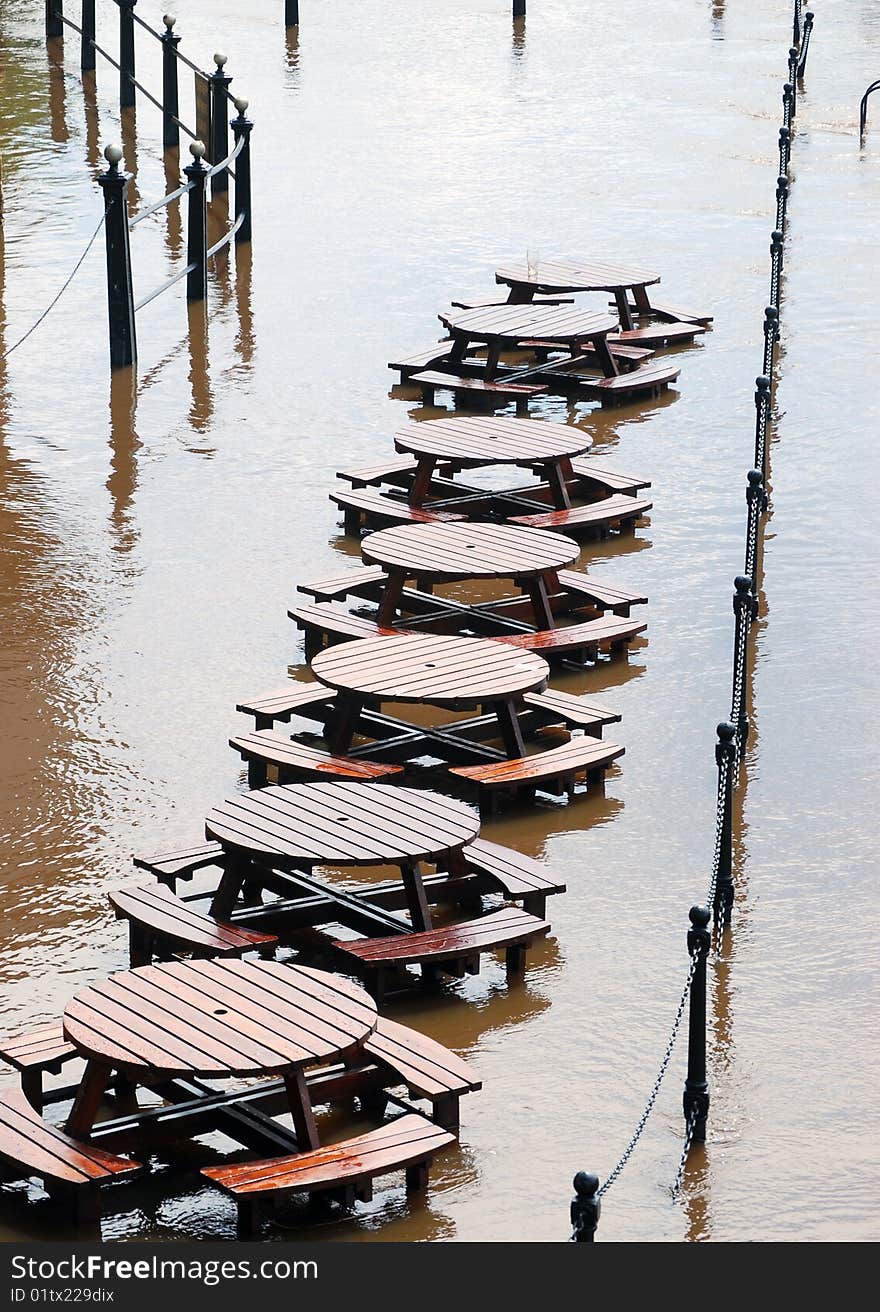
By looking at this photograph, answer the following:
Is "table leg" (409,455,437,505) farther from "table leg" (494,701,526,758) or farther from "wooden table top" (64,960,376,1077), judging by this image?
"wooden table top" (64,960,376,1077)

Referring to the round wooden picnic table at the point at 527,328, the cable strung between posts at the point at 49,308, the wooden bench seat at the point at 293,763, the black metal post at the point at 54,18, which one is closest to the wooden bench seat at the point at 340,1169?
the wooden bench seat at the point at 293,763

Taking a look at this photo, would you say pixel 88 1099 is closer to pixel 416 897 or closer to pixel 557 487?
pixel 416 897

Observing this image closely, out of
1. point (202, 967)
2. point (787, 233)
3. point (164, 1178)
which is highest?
point (787, 233)

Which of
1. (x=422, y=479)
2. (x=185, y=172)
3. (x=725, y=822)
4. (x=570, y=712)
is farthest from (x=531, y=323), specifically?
(x=725, y=822)

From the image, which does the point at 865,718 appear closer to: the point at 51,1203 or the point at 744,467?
the point at 744,467

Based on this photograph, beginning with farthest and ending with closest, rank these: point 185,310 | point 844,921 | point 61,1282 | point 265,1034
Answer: point 185,310
point 844,921
point 265,1034
point 61,1282

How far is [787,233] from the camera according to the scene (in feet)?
64.5

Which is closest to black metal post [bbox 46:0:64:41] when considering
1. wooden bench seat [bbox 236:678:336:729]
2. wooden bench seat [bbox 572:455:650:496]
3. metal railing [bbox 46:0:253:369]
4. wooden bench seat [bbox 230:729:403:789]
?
metal railing [bbox 46:0:253:369]

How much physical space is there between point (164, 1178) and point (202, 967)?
0.68 metres

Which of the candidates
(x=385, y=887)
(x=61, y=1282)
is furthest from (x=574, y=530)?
(x=61, y=1282)

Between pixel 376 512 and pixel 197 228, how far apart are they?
5969 mm

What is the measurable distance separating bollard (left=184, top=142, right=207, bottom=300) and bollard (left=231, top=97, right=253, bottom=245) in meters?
1.29

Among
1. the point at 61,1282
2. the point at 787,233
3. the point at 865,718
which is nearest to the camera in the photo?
the point at 61,1282

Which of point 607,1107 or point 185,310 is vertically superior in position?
point 185,310
